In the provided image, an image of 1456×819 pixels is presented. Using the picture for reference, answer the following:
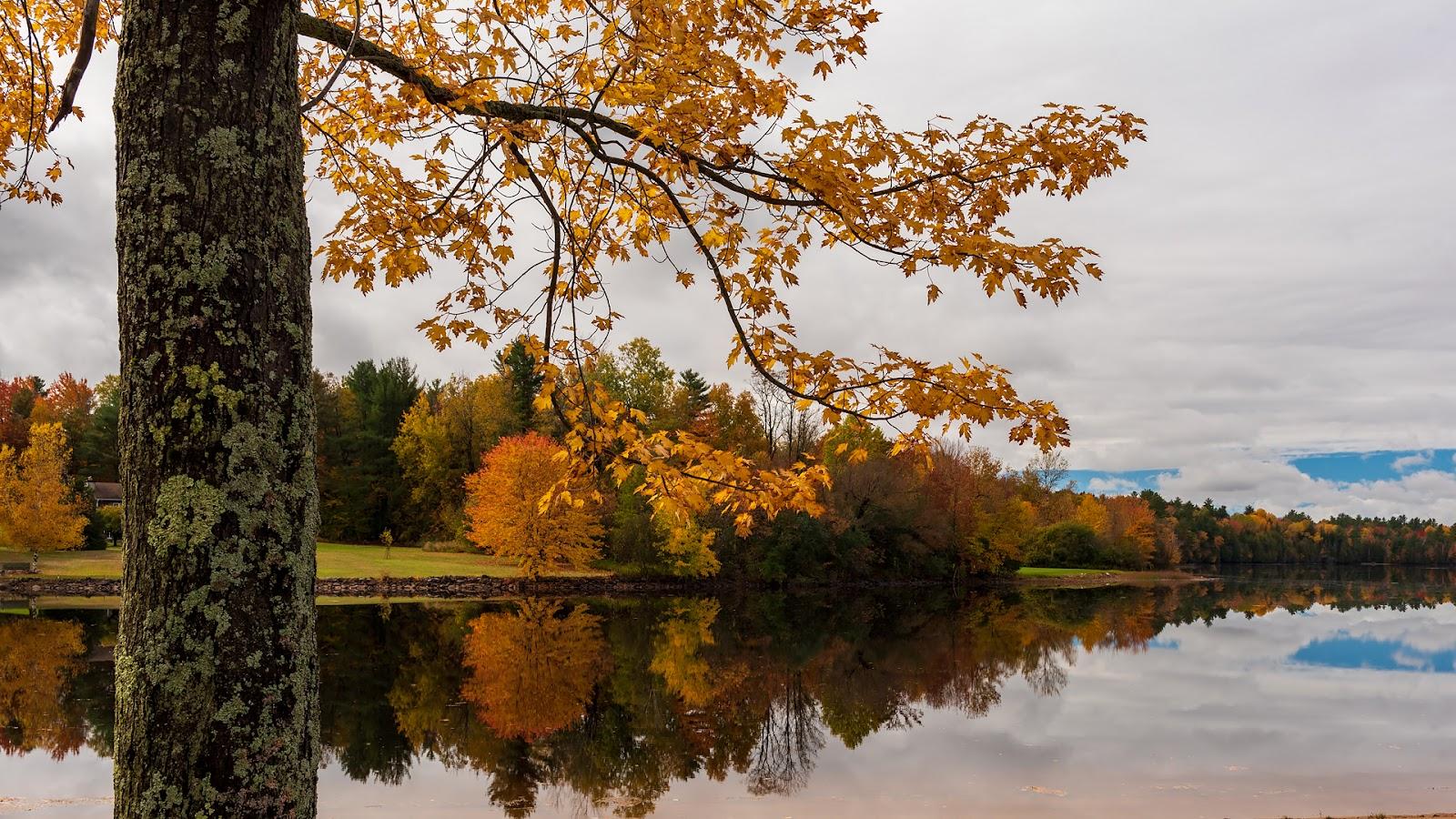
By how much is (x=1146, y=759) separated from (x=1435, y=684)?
15.3 metres

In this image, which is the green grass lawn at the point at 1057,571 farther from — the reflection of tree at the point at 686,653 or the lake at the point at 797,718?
the reflection of tree at the point at 686,653

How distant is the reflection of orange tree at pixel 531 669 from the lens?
1662 cm

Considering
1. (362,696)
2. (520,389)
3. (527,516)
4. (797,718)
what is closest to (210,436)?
(797,718)

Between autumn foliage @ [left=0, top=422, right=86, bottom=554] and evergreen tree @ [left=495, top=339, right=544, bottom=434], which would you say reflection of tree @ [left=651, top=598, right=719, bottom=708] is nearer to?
evergreen tree @ [left=495, top=339, right=544, bottom=434]

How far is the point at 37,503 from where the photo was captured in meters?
38.2

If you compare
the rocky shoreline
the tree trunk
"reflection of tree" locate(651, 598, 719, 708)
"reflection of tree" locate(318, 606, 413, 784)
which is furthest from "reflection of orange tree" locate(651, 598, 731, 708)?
the tree trunk

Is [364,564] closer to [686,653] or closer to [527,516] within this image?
[527,516]

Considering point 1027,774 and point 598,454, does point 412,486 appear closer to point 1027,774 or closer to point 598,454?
point 1027,774

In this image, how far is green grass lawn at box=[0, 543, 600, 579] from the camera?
124ft

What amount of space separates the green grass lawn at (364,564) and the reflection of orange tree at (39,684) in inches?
512

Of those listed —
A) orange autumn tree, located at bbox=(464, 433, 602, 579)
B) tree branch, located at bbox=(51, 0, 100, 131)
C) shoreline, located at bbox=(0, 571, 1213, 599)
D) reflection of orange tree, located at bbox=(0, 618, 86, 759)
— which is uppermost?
tree branch, located at bbox=(51, 0, 100, 131)

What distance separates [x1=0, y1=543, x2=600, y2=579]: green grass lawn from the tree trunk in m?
38.4

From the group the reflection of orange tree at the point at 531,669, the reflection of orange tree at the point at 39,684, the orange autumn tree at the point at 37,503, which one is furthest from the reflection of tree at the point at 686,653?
the orange autumn tree at the point at 37,503

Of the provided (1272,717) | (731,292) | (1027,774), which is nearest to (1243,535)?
(1272,717)
